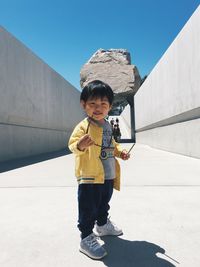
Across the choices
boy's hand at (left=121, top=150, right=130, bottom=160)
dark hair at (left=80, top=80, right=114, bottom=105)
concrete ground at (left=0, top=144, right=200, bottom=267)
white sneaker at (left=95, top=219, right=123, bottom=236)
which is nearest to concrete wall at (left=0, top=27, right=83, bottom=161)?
concrete ground at (left=0, top=144, right=200, bottom=267)

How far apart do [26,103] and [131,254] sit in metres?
9.40

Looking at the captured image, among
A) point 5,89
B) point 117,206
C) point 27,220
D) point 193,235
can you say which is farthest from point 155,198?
point 5,89

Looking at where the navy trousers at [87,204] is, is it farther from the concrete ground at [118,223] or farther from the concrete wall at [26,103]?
the concrete wall at [26,103]

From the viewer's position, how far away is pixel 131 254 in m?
2.02

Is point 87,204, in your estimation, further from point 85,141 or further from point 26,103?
point 26,103

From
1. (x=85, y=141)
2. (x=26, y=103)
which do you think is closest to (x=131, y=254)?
(x=85, y=141)

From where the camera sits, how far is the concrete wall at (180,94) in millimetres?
8078

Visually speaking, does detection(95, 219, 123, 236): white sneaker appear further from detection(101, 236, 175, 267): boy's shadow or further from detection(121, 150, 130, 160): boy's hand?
detection(121, 150, 130, 160): boy's hand

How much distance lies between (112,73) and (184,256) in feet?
82.8

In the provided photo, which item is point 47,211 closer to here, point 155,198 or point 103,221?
point 103,221

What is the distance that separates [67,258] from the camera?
1.97 metres

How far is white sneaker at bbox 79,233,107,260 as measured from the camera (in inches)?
77.9

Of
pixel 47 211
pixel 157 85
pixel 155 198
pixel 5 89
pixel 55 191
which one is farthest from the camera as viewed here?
pixel 157 85

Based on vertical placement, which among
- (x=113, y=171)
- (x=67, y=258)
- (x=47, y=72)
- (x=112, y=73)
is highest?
(x=112, y=73)
